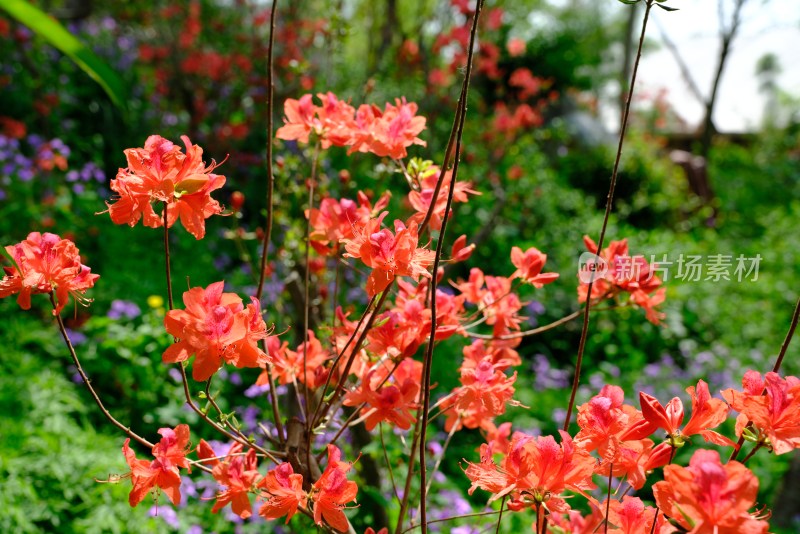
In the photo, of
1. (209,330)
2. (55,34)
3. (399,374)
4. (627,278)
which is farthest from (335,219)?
(55,34)

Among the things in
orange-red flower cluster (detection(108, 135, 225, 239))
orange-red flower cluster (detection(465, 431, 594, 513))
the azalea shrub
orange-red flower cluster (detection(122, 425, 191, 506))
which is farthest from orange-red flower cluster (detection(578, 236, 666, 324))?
orange-red flower cluster (detection(122, 425, 191, 506))

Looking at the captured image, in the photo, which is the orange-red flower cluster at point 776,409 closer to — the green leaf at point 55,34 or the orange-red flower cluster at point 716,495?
the orange-red flower cluster at point 716,495

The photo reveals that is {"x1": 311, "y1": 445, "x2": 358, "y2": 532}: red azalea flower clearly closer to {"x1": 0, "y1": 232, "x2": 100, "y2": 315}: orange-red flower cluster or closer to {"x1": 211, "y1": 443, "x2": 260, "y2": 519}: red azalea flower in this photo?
{"x1": 211, "y1": 443, "x2": 260, "y2": 519}: red azalea flower

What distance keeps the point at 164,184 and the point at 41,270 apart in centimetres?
24

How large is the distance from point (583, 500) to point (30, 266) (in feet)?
8.18

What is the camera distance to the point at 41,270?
3.10ft

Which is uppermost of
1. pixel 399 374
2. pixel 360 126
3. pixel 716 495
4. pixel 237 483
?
pixel 360 126

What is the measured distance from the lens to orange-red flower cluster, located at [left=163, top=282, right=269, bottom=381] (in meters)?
0.83

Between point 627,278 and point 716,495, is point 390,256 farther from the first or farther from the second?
point 627,278

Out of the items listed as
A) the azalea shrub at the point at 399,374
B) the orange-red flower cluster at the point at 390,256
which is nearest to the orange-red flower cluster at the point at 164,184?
the azalea shrub at the point at 399,374

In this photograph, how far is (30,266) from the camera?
94 cm

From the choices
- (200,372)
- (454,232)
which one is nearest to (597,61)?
(454,232)

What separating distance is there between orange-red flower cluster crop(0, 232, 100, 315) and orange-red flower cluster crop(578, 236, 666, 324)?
904mm

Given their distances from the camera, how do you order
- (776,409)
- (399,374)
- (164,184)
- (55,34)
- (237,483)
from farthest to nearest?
(399,374) → (237,483) → (164,184) → (776,409) → (55,34)
